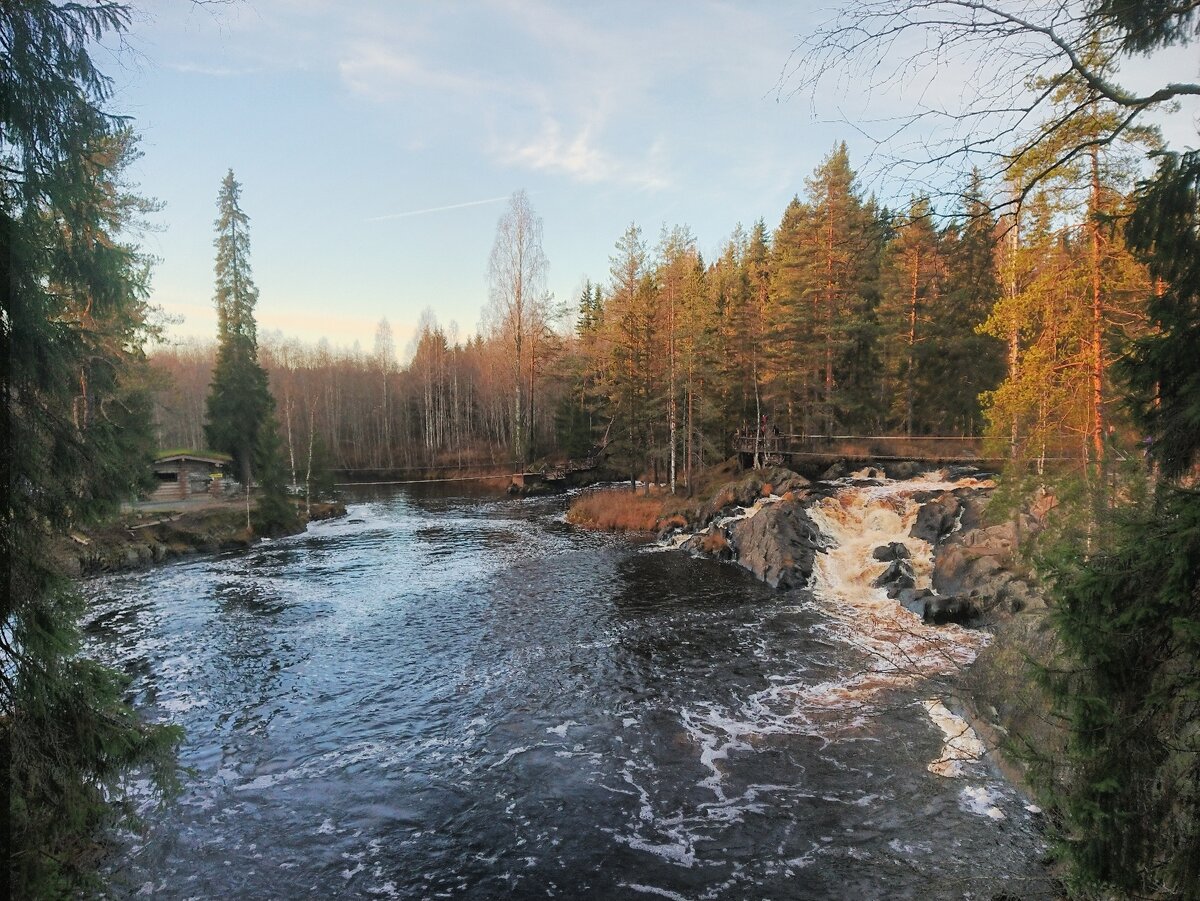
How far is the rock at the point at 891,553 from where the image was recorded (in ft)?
58.9

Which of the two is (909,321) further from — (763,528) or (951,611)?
(951,611)

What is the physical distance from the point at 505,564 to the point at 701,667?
10651mm

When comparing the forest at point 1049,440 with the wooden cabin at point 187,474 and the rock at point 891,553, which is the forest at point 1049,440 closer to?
the rock at point 891,553

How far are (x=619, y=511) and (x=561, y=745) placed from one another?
19.6 m

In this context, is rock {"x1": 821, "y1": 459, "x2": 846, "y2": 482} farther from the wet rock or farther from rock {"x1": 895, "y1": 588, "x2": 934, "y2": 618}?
rock {"x1": 895, "y1": 588, "x2": 934, "y2": 618}

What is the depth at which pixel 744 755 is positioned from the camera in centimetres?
901

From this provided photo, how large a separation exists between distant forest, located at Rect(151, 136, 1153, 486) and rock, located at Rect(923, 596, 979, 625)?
3705 mm

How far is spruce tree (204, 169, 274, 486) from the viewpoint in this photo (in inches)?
1345

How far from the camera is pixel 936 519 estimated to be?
19016 mm

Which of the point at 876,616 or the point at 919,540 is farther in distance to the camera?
the point at 919,540

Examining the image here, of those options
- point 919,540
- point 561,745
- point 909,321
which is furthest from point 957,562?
point 909,321

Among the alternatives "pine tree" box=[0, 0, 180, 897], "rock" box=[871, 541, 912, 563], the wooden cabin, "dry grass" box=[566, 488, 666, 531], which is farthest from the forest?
the wooden cabin

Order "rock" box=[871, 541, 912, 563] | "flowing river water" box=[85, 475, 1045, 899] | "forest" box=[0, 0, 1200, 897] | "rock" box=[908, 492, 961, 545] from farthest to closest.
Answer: "rock" box=[908, 492, 961, 545]
"rock" box=[871, 541, 912, 563]
"flowing river water" box=[85, 475, 1045, 899]
"forest" box=[0, 0, 1200, 897]

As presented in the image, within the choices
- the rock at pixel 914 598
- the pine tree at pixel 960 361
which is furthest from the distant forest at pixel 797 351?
the rock at pixel 914 598
